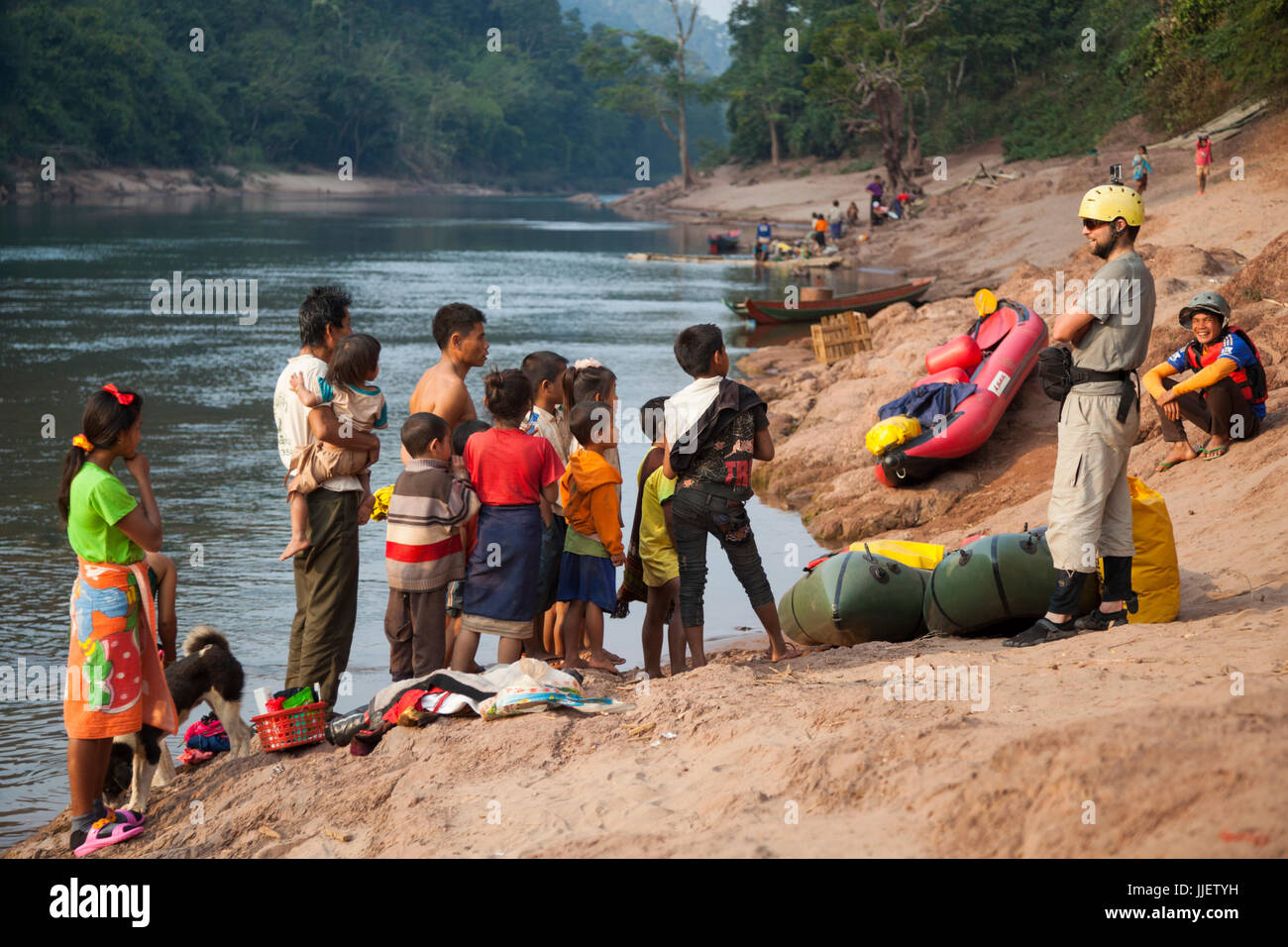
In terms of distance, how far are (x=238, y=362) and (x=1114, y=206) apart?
60.4 feet

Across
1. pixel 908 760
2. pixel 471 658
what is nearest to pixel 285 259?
pixel 471 658

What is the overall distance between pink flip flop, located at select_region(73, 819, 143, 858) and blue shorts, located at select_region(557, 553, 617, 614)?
2395 mm

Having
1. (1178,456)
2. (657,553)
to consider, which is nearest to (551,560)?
(657,553)

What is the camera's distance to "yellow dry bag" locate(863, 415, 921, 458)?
11.1 metres

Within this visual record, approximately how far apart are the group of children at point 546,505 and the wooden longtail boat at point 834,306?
17607 mm

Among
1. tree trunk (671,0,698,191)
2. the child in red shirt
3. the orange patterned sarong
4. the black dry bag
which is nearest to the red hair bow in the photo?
the orange patterned sarong

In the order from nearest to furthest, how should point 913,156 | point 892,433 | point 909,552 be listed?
point 909,552 → point 892,433 → point 913,156

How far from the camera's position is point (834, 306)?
24.4 metres

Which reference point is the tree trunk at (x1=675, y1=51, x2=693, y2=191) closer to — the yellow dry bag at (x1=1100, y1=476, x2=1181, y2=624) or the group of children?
the group of children

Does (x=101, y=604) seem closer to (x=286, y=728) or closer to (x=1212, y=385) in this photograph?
(x=286, y=728)

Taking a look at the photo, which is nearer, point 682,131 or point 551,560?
point 551,560

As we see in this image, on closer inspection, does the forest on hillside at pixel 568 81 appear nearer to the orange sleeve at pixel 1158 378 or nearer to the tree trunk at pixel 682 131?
the tree trunk at pixel 682 131

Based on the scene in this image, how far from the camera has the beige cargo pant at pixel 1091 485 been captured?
5.66 m
